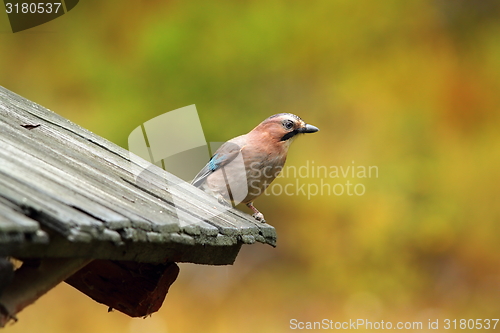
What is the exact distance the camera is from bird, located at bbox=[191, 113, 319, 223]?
5.13 meters

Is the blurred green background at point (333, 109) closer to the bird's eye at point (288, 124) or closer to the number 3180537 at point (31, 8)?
the number 3180537 at point (31, 8)

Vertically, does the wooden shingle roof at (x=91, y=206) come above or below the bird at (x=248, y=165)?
above

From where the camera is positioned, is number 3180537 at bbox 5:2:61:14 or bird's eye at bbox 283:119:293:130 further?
number 3180537 at bbox 5:2:61:14

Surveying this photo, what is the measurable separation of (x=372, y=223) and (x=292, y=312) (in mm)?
1725

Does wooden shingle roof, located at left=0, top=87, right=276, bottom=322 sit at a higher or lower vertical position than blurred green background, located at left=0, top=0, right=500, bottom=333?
higher

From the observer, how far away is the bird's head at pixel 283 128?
18.0ft

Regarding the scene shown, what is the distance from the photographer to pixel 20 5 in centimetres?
859

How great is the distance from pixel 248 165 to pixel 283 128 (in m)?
0.60

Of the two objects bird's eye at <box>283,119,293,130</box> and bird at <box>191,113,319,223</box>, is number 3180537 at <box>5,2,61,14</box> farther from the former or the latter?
bird's eye at <box>283,119,293,130</box>

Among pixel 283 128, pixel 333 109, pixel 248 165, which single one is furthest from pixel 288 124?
pixel 333 109

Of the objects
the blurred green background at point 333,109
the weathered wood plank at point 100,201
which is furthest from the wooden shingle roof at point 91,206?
the blurred green background at point 333,109

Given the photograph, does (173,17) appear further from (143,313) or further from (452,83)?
(143,313)

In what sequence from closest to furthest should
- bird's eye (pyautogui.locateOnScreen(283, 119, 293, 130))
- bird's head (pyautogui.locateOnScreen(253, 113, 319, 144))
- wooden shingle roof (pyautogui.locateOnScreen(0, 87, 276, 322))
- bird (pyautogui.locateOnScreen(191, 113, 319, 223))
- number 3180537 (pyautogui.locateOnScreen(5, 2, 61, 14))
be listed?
1. wooden shingle roof (pyautogui.locateOnScreen(0, 87, 276, 322))
2. bird (pyautogui.locateOnScreen(191, 113, 319, 223))
3. bird's head (pyautogui.locateOnScreen(253, 113, 319, 144))
4. bird's eye (pyautogui.locateOnScreen(283, 119, 293, 130))
5. number 3180537 (pyautogui.locateOnScreen(5, 2, 61, 14))

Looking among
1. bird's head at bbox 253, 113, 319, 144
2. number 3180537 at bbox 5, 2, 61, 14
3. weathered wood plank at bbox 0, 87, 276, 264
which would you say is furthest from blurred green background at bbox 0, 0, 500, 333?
weathered wood plank at bbox 0, 87, 276, 264
